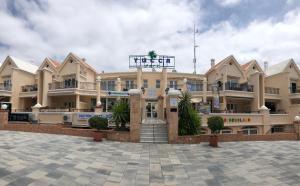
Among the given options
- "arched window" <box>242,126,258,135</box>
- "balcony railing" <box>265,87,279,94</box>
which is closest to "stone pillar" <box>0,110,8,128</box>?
"arched window" <box>242,126,258,135</box>

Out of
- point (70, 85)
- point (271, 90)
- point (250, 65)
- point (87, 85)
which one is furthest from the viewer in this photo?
point (250, 65)

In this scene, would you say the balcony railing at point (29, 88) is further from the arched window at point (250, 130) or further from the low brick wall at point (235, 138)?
the arched window at point (250, 130)

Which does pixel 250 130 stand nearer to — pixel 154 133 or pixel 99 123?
pixel 154 133

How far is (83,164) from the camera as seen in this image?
809cm

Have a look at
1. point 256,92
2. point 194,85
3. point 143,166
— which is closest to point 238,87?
point 256,92

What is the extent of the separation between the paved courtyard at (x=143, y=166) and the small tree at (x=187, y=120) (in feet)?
8.32

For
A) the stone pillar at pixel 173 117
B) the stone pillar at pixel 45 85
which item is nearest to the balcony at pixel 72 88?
the stone pillar at pixel 45 85

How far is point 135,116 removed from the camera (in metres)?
13.5

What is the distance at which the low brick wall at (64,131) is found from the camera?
44.6 ft

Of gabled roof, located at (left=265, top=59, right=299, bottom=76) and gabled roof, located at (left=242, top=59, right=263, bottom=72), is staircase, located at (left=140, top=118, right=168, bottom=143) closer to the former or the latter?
gabled roof, located at (left=242, top=59, right=263, bottom=72)

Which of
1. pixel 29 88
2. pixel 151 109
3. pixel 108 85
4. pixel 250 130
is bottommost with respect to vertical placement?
pixel 250 130

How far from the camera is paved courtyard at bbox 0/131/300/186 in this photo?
6.68 metres

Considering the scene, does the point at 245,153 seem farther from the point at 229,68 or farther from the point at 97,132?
the point at 229,68

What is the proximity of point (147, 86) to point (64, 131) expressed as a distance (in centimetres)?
1506
